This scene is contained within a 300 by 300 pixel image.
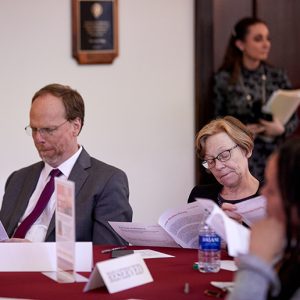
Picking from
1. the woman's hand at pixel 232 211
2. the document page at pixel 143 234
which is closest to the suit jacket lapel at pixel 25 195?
the document page at pixel 143 234

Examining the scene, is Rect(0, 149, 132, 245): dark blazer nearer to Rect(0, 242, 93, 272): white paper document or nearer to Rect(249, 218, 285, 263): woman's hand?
Rect(0, 242, 93, 272): white paper document

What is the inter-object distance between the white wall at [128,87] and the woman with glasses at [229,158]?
2.46m

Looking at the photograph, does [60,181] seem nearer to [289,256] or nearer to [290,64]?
[289,256]

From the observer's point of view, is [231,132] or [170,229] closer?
[170,229]

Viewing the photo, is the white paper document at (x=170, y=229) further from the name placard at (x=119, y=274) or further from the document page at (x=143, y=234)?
the name placard at (x=119, y=274)

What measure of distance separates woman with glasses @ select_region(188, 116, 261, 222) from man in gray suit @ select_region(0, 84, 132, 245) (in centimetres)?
44

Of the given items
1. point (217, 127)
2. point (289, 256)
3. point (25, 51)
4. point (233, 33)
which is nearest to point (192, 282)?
point (289, 256)

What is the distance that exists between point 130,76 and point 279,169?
4.30 meters

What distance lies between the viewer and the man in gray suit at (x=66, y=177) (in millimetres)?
3887

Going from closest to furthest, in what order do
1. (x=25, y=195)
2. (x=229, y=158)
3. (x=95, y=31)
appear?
(x=229, y=158) → (x=25, y=195) → (x=95, y=31)

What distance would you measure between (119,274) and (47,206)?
4.23 feet

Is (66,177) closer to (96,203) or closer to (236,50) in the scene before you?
(96,203)

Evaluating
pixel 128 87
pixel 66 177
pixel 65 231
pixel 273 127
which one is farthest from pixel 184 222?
pixel 128 87

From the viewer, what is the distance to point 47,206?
403 centimetres
